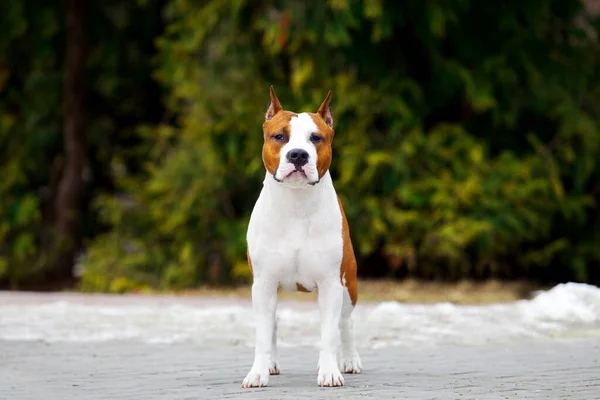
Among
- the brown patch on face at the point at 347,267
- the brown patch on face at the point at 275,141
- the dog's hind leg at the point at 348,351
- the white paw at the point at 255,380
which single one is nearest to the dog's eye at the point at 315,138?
the brown patch on face at the point at 275,141

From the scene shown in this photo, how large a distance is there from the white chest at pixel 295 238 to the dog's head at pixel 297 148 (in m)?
0.14

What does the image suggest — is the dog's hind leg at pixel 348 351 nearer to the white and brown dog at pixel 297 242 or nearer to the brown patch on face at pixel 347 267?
the brown patch on face at pixel 347 267

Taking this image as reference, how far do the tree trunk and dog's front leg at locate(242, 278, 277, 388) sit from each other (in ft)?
34.4

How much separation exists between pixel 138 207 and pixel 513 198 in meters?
5.46

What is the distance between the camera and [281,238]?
6.11 metres

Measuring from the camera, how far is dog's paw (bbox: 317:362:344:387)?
19.7ft

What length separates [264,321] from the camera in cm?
617

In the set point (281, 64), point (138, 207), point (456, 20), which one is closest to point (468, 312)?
point (456, 20)

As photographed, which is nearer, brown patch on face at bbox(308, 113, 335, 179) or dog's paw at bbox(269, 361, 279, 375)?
brown patch on face at bbox(308, 113, 335, 179)

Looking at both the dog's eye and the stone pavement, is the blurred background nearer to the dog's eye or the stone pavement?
the stone pavement

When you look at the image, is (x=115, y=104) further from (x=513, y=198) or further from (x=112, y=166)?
(x=513, y=198)

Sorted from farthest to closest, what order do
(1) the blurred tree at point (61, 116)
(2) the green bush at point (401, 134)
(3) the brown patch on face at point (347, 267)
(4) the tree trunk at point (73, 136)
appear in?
1. (4) the tree trunk at point (73, 136)
2. (1) the blurred tree at point (61, 116)
3. (2) the green bush at point (401, 134)
4. (3) the brown patch on face at point (347, 267)

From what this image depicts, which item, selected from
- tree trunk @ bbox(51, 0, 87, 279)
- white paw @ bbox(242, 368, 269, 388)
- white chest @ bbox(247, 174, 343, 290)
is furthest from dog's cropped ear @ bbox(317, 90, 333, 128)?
tree trunk @ bbox(51, 0, 87, 279)

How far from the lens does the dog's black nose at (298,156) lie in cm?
583
